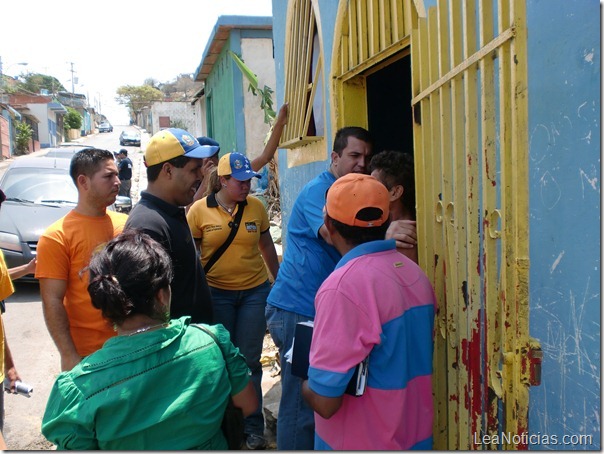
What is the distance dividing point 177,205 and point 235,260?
1.24m

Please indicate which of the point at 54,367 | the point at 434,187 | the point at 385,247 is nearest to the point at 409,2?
the point at 434,187

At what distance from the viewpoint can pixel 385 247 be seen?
200 cm

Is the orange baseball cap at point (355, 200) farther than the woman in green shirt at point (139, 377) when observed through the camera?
Yes

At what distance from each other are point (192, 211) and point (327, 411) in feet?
8.08

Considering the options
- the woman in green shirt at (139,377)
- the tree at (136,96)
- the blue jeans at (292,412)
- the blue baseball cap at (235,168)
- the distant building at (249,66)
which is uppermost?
the tree at (136,96)

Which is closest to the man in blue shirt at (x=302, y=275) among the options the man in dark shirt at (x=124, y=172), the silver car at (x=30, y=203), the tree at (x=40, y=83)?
the silver car at (x=30, y=203)

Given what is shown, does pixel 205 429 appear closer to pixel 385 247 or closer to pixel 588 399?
pixel 385 247

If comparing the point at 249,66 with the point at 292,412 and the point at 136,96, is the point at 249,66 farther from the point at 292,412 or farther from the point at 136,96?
the point at 136,96

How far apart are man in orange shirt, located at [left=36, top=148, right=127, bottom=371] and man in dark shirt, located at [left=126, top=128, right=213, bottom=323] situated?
42cm

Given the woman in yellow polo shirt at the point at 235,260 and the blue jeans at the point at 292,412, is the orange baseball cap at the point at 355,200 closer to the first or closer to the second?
the blue jeans at the point at 292,412

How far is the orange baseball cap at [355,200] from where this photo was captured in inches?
77.4

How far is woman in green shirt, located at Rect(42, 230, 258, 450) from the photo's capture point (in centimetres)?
162

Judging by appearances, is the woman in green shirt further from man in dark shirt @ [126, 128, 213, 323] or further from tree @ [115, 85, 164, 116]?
tree @ [115, 85, 164, 116]

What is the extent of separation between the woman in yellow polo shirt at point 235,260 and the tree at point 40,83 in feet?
228
